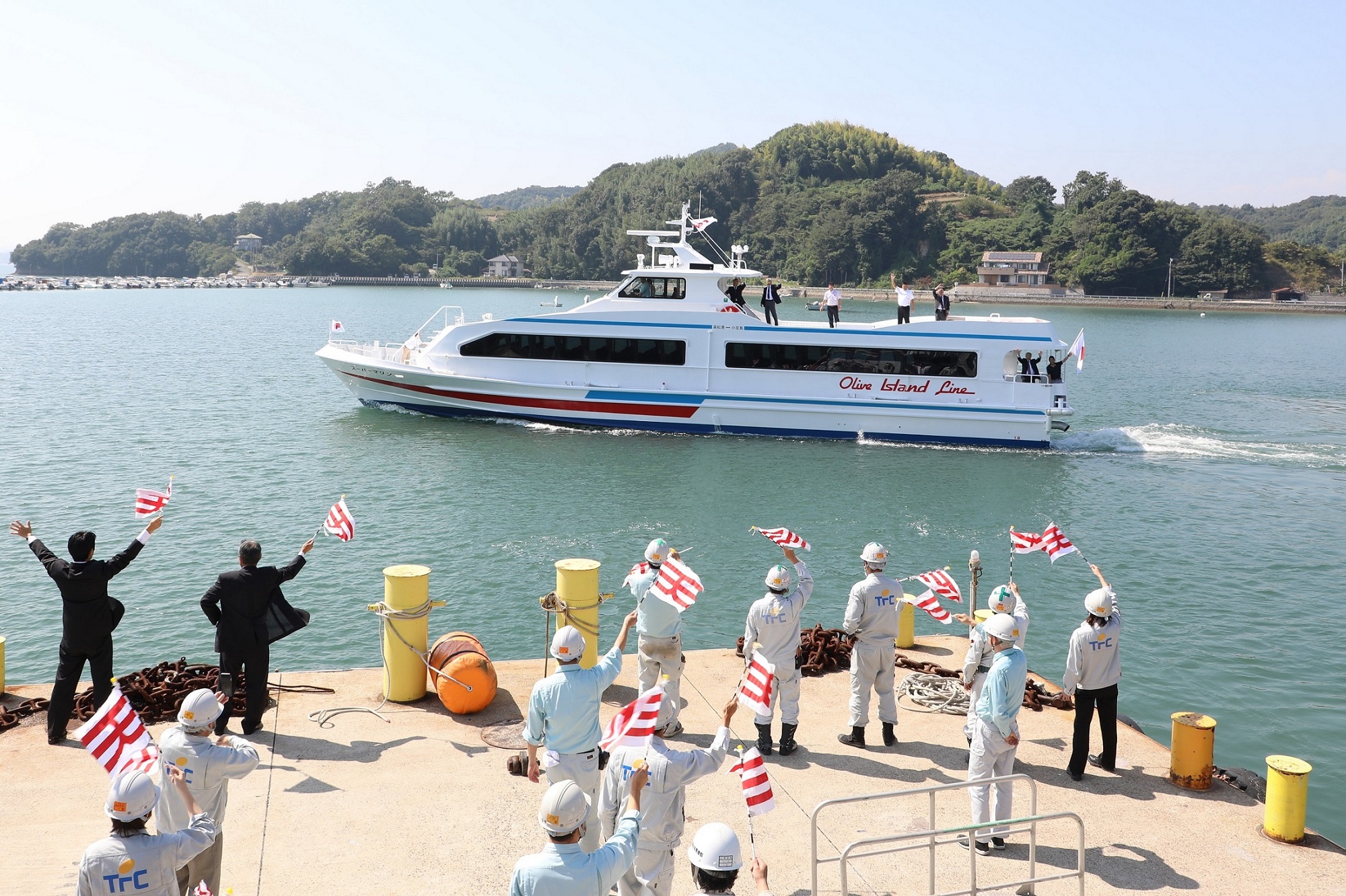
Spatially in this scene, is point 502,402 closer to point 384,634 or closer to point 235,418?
point 235,418

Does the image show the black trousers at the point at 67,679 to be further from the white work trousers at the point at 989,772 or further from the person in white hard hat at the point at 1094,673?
the person in white hard hat at the point at 1094,673

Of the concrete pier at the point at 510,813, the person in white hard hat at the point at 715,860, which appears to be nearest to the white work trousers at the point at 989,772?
the concrete pier at the point at 510,813

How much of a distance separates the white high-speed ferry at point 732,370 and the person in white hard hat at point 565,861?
72.6 ft

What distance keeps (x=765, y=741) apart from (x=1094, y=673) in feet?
8.07

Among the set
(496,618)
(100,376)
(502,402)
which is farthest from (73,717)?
(100,376)

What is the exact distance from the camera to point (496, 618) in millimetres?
13461

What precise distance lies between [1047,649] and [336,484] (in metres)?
14.6

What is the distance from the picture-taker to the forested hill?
110 metres

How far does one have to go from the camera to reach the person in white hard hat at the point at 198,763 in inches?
191

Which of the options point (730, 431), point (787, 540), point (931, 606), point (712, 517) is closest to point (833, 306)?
point (730, 431)

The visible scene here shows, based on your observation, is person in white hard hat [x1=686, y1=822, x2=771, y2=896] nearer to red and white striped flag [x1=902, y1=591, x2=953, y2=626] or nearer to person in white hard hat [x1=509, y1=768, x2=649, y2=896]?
person in white hard hat [x1=509, y1=768, x2=649, y2=896]

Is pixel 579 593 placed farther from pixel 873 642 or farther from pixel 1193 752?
pixel 1193 752

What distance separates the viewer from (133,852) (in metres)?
3.96

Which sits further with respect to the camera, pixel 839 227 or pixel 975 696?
pixel 839 227
